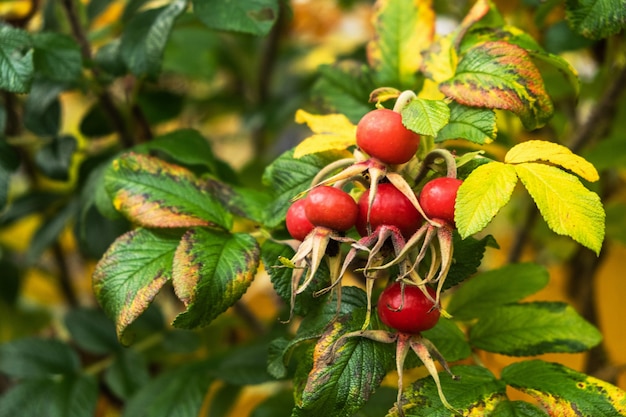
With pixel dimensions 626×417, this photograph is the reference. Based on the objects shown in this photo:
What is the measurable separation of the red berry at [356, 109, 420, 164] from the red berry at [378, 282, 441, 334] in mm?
88

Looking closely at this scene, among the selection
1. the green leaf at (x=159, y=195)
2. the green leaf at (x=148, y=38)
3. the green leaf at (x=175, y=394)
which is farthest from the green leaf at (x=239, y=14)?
the green leaf at (x=175, y=394)

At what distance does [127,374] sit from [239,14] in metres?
0.47

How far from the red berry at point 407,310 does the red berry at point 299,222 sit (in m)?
0.07

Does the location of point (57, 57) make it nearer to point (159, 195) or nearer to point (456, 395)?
point (159, 195)

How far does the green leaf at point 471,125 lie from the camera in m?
0.51

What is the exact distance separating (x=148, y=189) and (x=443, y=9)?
79 cm

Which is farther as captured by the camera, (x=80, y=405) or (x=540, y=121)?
(x=80, y=405)

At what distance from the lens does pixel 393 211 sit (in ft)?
1.47

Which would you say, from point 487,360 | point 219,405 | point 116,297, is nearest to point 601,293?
point 487,360

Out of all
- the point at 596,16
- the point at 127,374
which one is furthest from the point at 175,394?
the point at 596,16

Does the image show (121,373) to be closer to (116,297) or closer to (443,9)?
(116,297)

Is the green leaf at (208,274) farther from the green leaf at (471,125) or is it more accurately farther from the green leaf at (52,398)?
the green leaf at (52,398)

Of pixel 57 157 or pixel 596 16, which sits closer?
pixel 596 16

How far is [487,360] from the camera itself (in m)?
0.71
